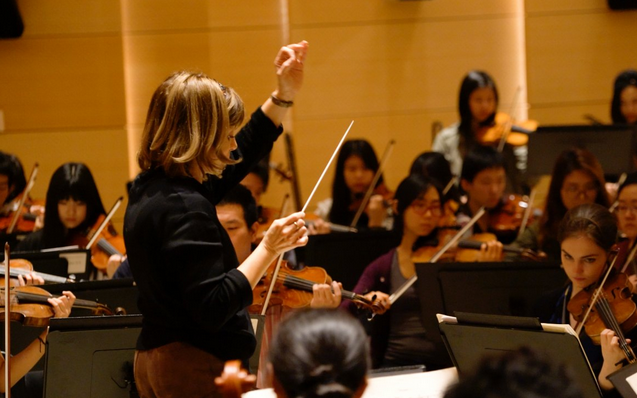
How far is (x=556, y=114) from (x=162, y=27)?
2392 millimetres

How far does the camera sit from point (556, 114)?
5359 millimetres

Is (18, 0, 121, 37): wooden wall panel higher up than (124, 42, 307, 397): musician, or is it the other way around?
(18, 0, 121, 37): wooden wall panel

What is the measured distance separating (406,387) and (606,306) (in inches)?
30.1

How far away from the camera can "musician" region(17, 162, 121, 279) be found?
359 cm

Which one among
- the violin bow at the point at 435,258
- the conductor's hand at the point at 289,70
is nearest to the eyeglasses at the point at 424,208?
the violin bow at the point at 435,258

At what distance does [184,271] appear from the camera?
5.26 ft

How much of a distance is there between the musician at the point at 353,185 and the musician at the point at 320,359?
3049 millimetres

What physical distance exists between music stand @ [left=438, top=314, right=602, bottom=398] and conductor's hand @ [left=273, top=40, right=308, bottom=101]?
0.62 meters

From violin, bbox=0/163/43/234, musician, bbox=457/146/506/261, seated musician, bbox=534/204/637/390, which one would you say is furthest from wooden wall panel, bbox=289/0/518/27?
seated musician, bbox=534/204/637/390

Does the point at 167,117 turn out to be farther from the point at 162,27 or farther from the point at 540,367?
the point at 162,27

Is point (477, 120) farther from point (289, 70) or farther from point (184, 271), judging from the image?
point (184, 271)

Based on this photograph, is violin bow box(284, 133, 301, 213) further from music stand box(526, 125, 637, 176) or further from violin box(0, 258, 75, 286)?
violin box(0, 258, 75, 286)

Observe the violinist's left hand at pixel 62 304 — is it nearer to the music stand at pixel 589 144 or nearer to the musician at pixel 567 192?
the musician at pixel 567 192

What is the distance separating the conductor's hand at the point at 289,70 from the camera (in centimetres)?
198
